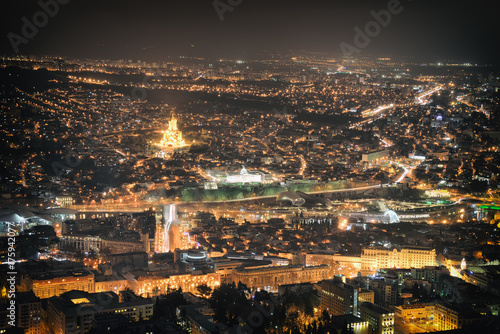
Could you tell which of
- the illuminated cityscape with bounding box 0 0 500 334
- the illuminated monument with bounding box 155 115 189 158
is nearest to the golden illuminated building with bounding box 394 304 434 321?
the illuminated cityscape with bounding box 0 0 500 334

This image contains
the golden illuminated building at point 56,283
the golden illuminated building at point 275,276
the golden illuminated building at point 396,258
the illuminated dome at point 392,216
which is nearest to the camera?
the golden illuminated building at point 56,283

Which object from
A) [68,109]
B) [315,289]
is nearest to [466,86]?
[68,109]

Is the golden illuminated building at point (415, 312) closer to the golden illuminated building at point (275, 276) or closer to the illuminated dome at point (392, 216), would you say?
the golden illuminated building at point (275, 276)

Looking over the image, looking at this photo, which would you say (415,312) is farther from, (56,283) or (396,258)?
(56,283)

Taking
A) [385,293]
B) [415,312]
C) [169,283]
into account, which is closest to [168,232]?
[169,283]

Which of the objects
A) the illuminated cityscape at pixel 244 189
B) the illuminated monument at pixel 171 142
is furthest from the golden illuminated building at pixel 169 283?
the illuminated monument at pixel 171 142

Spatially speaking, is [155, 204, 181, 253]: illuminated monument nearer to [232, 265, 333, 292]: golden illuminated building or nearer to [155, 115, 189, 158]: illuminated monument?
Answer: [232, 265, 333, 292]: golden illuminated building
